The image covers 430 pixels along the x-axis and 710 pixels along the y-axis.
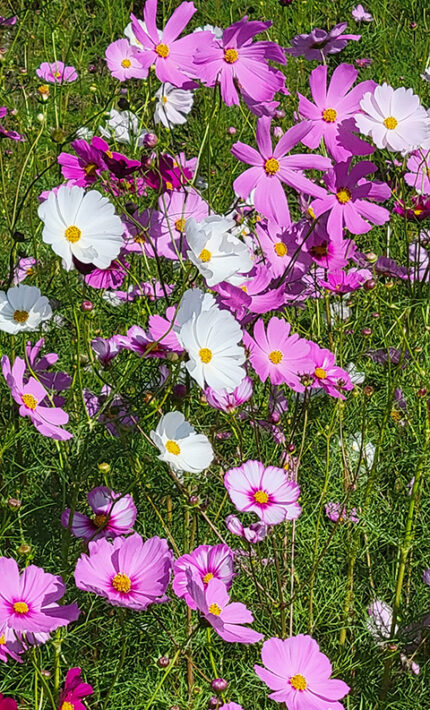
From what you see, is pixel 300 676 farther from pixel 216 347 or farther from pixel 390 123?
pixel 390 123

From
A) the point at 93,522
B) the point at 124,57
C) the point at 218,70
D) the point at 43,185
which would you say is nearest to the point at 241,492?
the point at 93,522

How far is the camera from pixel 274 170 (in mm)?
857

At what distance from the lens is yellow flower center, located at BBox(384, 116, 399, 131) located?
0.89 m

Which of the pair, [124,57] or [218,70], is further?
[124,57]

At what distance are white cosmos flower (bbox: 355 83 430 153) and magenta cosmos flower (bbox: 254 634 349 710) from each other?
1.69 ft

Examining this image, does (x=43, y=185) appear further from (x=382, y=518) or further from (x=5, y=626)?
(x=5, y=626)

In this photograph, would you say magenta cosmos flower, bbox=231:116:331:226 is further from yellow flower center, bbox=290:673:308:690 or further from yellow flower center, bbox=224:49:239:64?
yellow flower center, bbox=290:673:308:690

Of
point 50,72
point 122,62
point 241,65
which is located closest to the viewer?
point 241,65

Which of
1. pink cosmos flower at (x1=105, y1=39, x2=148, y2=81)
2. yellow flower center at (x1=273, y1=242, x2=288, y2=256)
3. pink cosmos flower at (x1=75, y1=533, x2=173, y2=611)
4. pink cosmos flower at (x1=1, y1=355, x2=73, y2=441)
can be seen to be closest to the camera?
pink cosmos flower at (x1=75, y1=533, x2=173, y2=611)

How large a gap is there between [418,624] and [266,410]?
0.34 meters

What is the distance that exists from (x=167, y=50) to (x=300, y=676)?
66 centimetres

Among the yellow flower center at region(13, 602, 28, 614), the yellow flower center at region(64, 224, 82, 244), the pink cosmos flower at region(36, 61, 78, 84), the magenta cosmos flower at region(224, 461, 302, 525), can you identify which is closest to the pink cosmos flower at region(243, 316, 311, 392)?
the magenta cosmos flower at region(224, 461, 302, 525)

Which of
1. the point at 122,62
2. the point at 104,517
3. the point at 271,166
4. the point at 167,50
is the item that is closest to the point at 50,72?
the point at 122,62

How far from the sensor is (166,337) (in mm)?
786
